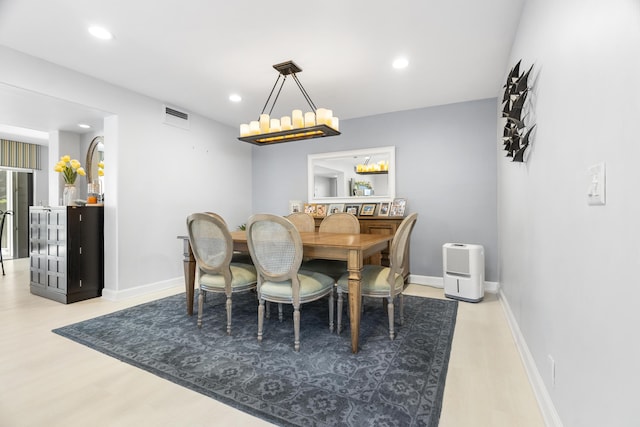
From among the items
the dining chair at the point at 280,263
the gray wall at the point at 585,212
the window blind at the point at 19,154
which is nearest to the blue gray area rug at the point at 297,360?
the dining chair at the point at 280,263

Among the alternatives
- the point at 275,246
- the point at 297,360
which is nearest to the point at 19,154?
the point at 275,246

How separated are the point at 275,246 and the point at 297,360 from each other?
0.81m

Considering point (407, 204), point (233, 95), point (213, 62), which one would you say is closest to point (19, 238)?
point (233, 95)

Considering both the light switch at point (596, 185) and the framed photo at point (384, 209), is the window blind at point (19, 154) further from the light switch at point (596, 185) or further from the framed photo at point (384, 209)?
the light switch at point (596, 185)

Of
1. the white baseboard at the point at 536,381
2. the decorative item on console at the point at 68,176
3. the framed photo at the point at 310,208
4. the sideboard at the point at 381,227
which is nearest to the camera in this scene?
the white baseboard at the point at 536,381

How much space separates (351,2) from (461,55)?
1328mm

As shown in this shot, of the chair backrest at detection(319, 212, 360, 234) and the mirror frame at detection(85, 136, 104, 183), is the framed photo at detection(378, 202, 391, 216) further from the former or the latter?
the mirror frame at detection(85, 136, 104, 183)

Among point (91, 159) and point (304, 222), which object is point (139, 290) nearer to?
point (304, 222)

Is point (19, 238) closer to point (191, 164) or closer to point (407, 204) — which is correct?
point (191, 164)

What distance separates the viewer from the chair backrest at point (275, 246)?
6.95ft

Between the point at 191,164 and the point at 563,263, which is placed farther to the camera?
the point at 191,164

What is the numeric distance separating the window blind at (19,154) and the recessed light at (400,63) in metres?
7.24

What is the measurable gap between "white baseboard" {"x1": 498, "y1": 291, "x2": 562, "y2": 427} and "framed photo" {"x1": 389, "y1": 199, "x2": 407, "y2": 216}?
1911mm

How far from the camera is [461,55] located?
2793 millimetres
